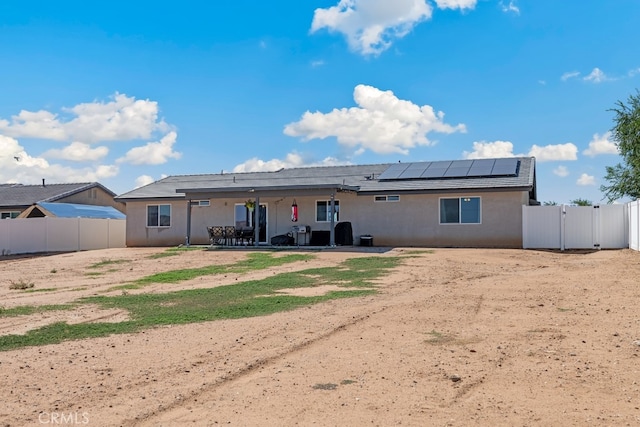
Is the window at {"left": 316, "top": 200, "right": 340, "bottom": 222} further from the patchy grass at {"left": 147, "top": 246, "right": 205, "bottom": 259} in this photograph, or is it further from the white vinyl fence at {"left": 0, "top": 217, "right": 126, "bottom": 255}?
the white vinyl fence at {"left": 0, "top": 217, "right": 126, "bottom": 255}

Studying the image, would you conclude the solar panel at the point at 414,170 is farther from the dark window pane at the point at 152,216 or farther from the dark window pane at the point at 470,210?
the dark window pane at the point at 152,216

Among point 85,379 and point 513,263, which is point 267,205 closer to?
point 513,263

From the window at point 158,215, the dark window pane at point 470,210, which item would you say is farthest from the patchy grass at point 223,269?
the window at point 158,215

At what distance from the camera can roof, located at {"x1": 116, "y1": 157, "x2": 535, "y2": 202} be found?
23984mm

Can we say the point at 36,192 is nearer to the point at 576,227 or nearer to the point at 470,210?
the point at 470,210

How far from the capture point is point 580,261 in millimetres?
18234

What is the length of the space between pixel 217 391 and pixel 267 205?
22565 mm

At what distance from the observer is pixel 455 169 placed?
26.6 m

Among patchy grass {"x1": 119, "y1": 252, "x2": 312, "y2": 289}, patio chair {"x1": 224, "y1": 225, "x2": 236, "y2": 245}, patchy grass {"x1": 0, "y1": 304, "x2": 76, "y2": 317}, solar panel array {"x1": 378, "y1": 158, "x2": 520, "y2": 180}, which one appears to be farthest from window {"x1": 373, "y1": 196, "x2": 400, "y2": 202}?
patchy grass {"x1": 0, "y1": 304, "x2": 76, "y2": 317}

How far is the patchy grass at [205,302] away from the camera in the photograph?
25.7 feet

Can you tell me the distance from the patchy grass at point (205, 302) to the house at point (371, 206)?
8.59m

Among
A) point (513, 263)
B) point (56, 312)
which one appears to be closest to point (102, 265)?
point (56, 312)

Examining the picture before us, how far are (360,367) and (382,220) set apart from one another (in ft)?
65.3

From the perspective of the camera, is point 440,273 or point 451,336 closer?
point 451,336
